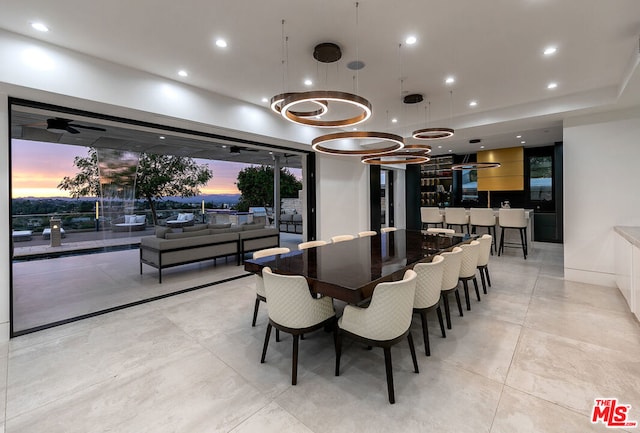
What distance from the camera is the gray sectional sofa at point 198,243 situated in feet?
16.1

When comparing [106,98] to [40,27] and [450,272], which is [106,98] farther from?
[450,272]

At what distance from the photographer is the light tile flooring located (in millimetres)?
1851

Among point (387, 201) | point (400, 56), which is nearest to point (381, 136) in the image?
point (400, 56)

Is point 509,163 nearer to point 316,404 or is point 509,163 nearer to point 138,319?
point 316,404

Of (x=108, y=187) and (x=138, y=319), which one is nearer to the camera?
(x=138, y=319)

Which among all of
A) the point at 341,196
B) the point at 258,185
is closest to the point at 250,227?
the point at 341,196

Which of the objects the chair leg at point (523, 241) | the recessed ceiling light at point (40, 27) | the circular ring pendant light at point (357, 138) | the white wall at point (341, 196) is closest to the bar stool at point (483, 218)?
the chair leg at point (523, 241)

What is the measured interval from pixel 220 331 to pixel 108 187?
8389 millimetres

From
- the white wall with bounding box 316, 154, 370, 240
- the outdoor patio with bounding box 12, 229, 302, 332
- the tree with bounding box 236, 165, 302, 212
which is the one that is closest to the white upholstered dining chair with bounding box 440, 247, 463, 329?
the outdoor patio with bounding box 12, 229, 302, 332

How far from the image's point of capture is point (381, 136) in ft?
11.4

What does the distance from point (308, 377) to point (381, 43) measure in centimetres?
346

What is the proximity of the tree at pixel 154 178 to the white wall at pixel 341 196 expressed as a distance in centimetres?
655

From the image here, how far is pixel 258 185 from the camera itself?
1284 centimetres

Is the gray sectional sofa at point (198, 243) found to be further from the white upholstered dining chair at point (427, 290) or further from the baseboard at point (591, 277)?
the baseboard at point (591, 277)
